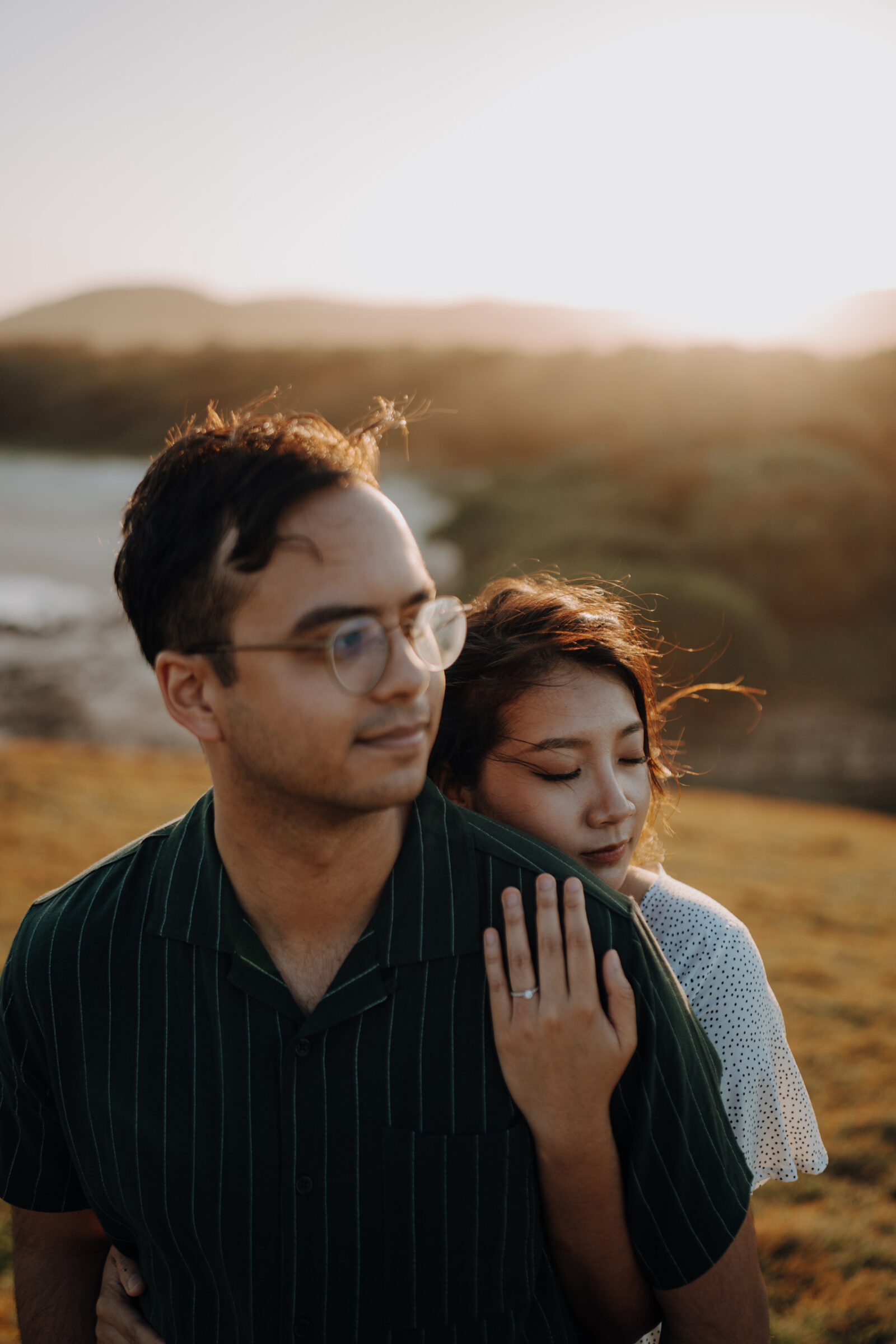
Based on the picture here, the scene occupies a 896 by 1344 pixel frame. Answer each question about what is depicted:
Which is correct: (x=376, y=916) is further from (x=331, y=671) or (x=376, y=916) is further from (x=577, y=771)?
(x=577, y=771)

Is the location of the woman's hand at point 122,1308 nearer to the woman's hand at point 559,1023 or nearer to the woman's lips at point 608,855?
the woman's hand at point 559,1023

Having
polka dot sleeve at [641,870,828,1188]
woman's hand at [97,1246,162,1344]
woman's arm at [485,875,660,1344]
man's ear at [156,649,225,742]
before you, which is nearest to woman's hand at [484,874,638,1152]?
woman's arm at [485,875,660,1344]

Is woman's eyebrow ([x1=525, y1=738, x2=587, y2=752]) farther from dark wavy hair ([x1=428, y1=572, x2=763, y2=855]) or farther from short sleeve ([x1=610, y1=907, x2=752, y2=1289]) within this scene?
short sleeve ([x1=610, y1=907, x2=752, y2=1289])

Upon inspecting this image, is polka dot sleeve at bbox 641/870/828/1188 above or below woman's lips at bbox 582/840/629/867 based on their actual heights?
below

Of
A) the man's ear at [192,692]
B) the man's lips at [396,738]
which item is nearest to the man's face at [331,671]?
the man's lips at [396,738]

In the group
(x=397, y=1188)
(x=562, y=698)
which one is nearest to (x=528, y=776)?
(x=562, y=698)

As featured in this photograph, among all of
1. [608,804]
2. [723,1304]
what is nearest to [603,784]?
[608,804]

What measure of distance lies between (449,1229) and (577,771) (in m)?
0.85

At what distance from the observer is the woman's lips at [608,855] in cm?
191

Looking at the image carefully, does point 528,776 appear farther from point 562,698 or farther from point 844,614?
point 844,614

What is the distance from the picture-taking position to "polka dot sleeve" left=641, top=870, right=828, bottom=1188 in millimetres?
1789

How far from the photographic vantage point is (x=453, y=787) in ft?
7.06

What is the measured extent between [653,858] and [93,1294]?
157cm

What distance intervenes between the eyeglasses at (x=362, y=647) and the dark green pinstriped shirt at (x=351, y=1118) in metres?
0.31
